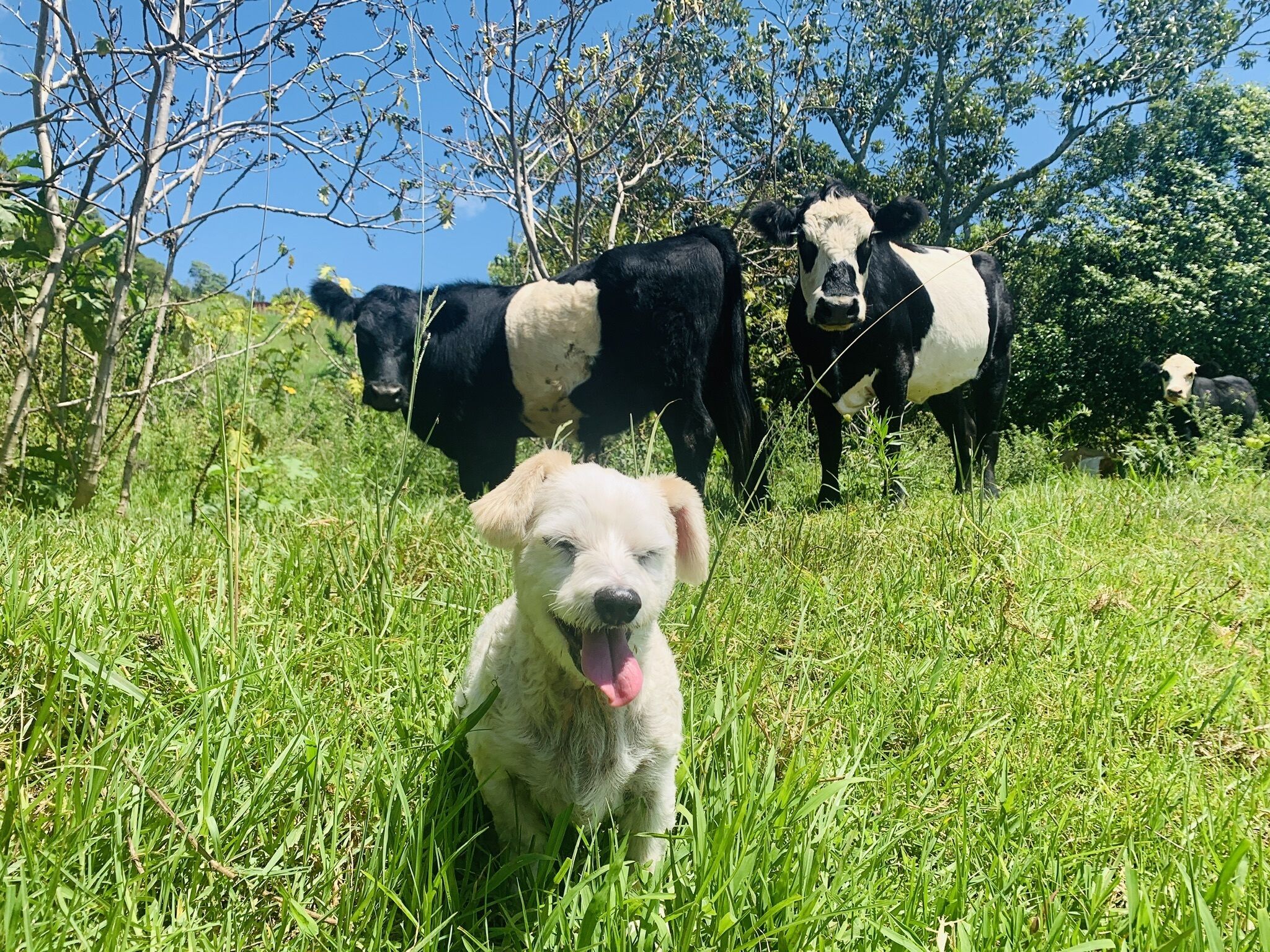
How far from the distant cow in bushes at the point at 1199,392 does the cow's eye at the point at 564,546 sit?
10.5 meters

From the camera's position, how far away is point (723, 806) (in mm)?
1745

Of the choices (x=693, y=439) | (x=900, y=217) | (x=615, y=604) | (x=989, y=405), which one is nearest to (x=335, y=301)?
(x=693, y=439)

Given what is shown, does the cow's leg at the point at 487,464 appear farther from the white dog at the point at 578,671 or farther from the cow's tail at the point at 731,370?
the white dog at the point at 578,671

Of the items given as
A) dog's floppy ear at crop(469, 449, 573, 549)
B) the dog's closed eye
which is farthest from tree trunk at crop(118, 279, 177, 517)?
the dog's closed eye

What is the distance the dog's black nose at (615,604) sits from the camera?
4.61ft

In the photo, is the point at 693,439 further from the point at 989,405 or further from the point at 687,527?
the point at 989,405

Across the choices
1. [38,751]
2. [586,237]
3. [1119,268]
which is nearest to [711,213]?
[586,237]

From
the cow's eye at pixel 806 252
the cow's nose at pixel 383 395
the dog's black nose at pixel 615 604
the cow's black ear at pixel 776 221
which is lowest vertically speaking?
the dog's black nose at pixel 615 604

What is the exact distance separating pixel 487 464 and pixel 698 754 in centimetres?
357

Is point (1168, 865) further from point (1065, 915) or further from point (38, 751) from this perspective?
point (38, 751)

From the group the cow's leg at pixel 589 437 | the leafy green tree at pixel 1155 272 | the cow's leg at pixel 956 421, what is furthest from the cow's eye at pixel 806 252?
the leafy green tree at pixel 1155 272

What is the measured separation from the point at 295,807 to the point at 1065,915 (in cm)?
167

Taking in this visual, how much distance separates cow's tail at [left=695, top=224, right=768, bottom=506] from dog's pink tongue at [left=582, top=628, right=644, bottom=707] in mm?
3249

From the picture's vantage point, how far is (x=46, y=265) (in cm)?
353
